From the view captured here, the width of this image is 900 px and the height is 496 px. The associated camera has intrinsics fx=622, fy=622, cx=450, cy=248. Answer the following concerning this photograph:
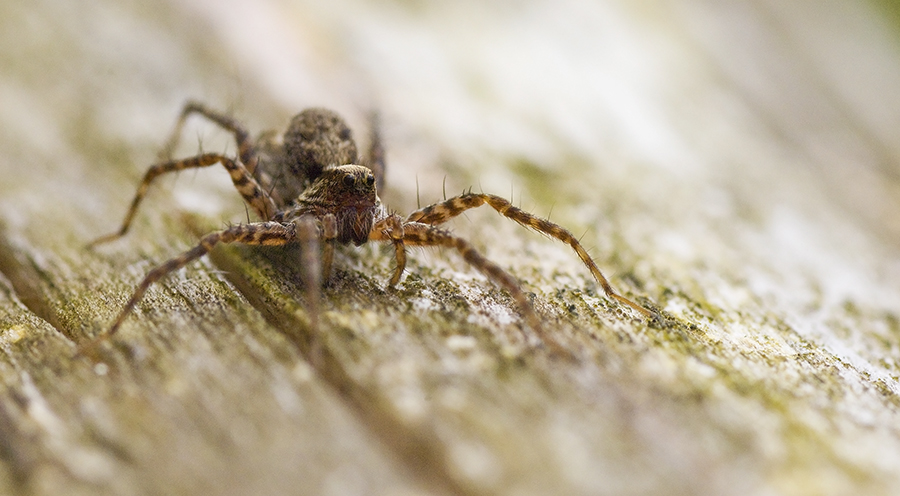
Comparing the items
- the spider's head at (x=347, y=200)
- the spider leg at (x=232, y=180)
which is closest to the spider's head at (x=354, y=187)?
the spider's head at (x=347, y=200)

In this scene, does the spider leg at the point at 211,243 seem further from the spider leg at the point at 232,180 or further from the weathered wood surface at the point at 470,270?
the spider leg at the point at 232,180

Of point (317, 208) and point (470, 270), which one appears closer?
point (470, 270)

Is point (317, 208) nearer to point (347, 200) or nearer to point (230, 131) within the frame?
point (347, 200)

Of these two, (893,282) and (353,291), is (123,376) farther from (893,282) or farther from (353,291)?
(893,282)

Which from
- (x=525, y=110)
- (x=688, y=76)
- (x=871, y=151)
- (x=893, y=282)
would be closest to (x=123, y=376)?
(x=525, y=110)

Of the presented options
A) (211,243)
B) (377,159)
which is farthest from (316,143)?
(211,243)

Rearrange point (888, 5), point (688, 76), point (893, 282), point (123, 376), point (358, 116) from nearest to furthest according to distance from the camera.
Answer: point (123, 376)
point (893, 282)
point (358, 116)
point (688, 76)
point (888, 5)

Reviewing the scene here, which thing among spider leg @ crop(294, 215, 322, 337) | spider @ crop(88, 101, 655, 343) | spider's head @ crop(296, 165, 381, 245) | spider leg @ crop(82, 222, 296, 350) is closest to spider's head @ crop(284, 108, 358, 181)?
spider @ crop(88, 101, 655, 343)
